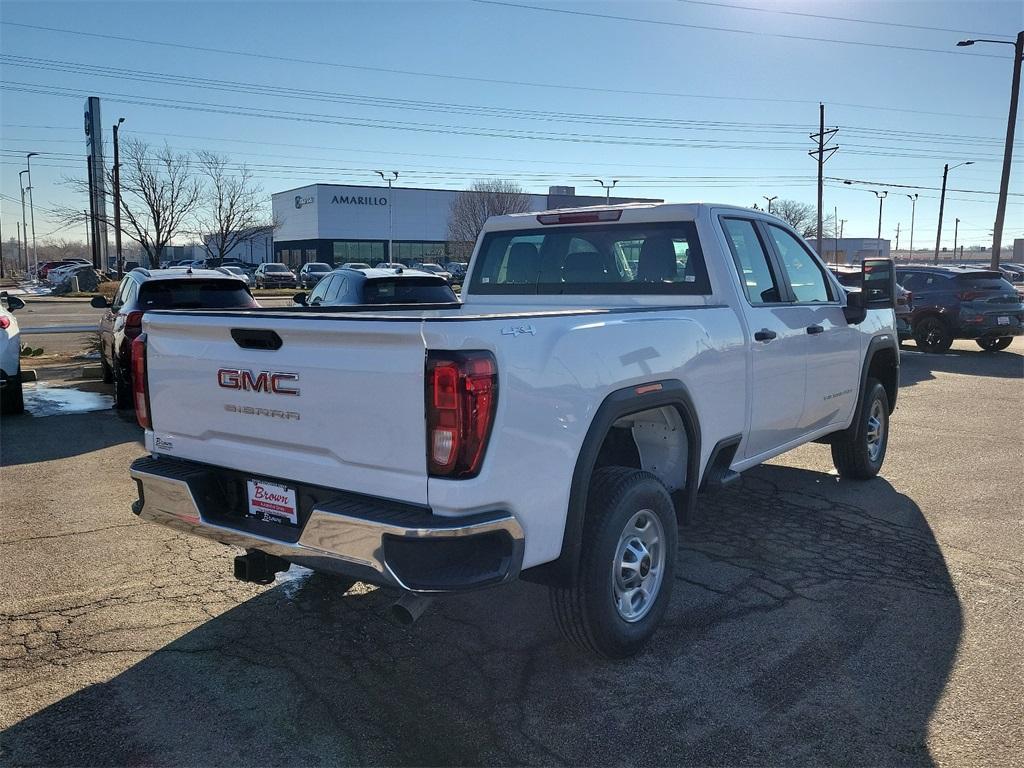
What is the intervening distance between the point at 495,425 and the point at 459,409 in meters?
0.15

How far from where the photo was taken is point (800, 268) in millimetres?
5859

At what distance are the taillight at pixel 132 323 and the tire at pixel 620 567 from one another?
7.23 meters

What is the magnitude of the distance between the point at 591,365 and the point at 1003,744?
2056mm

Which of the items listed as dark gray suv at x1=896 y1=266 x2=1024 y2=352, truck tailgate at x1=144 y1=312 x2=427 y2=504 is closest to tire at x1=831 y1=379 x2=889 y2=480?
truck tailgate at x1=144 y1=312 x2=427 y2=504

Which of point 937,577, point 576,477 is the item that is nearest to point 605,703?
point 576,477

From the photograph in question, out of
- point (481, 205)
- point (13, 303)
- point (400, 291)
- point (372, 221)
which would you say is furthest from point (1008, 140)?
point (372, 221)

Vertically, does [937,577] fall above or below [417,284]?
below

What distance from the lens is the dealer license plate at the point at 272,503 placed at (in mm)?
3344

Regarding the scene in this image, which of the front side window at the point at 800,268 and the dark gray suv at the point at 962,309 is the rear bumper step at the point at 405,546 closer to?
the front side window at the point at 800,268

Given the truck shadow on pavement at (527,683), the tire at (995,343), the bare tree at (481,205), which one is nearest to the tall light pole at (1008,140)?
the tire at (995,343)

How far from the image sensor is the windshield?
1093 centimetres

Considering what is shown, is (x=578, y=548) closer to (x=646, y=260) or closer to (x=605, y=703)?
(x=605, y=703)

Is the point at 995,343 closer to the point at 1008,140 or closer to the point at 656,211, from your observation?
the point at 1008,140

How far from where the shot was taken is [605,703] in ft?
11.2
